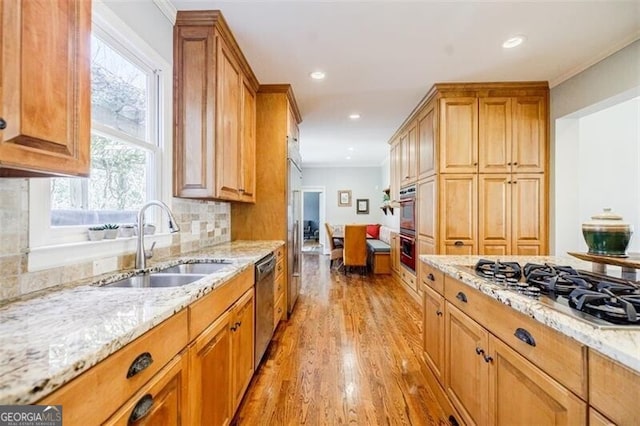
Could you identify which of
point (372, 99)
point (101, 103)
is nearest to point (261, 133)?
point (372, 99)

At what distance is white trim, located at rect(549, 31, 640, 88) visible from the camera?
2.34 metres

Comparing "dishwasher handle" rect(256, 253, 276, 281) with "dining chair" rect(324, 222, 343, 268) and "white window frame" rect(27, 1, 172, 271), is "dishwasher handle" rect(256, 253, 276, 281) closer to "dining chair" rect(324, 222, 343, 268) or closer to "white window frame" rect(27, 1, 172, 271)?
"white window frame" rect(27, 1, 172, 271)

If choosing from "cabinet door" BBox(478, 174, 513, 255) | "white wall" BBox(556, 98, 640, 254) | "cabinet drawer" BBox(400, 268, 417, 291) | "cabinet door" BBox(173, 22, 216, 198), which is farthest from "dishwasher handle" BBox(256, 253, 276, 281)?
"white wall" BBox(556, 98, 640, 254)

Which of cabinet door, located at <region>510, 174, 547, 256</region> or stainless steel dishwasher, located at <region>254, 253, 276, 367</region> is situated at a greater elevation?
cabinet door, located at <region>510, 174, 547, 256</region>

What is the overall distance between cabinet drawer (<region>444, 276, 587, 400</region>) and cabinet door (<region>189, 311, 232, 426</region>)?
1.23 m

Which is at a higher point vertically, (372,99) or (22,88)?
(372,99)

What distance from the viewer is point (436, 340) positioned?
1.94m

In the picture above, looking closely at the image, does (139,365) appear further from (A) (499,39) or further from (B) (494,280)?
(A) (499,39)

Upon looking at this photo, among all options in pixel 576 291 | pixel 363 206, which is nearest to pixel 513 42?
pixel 576 291

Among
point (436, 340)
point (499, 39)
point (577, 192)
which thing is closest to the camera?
point (436, 340)

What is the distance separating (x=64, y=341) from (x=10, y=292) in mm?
569

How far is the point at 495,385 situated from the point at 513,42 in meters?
2.56

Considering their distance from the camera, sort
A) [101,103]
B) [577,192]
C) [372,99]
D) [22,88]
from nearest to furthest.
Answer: [22,88] < [101,103] < [577,192] < [372,99]

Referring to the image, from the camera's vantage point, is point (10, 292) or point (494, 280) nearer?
point (10, 292)
